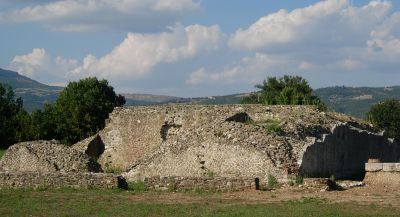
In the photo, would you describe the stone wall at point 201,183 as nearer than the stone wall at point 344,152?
Yes

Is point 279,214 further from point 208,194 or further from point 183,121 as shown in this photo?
point 183,121

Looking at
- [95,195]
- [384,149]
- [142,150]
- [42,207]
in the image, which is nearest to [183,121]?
[142,150]

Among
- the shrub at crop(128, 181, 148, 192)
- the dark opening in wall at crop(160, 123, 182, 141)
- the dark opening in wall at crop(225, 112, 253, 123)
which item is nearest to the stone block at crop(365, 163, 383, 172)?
the dark opening in wall at crop(225, 112, 253, 123)

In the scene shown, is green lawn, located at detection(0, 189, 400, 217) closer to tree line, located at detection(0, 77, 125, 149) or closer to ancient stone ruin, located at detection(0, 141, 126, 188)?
ancient stone ruin, located at detection(0, 141, 126, 188)

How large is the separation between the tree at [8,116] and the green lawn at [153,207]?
4335 centimetres

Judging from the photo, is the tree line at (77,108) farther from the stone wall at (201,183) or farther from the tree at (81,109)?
the stone wall at (201,183)

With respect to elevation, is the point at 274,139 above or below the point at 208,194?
above

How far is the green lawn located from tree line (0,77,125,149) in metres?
36.2

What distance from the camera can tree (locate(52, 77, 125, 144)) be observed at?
60.0 metres

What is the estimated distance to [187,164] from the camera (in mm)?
28281

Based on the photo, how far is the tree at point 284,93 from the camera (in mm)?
62719

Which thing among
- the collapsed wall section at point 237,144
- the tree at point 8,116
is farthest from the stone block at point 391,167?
the tree at point 8,116

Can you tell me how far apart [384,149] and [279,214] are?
20891 millimetres

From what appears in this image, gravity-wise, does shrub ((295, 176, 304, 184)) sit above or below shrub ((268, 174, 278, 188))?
above
